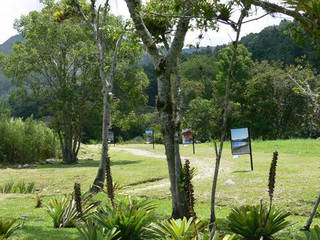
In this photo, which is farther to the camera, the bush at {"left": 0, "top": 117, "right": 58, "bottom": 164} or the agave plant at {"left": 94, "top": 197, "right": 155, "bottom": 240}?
the bush at {"left": 0, "top": 117, "right": 58, "bottom": 164}

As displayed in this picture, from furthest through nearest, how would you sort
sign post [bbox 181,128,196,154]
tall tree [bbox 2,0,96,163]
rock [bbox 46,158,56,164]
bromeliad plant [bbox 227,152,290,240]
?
rock [bbox 46,158,56,164], sign post [bbox 181,128,196,154], tall tree [bbox 2,0,96,163], bromeliad plant [bbox 227,152,290,240]

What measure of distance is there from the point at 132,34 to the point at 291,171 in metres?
9.19

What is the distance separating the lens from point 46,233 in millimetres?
6602

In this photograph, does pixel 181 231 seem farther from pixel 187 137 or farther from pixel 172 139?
pixel 187 137

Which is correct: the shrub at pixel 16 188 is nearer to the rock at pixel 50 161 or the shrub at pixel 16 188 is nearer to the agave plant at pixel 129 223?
the agave plant at pixel 129 223

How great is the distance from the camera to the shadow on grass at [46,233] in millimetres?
6269

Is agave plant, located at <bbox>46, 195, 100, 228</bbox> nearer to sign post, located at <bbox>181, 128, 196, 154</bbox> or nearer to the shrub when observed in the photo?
the shrub

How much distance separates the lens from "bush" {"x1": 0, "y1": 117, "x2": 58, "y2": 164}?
26781mm

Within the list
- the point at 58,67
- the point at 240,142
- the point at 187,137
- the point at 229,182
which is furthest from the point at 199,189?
the point at 58,67

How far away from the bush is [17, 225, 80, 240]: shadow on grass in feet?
67.0

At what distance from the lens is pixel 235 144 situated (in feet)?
51.1

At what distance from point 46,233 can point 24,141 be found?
22.0m

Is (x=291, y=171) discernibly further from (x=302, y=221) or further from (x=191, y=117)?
(x=191, y=117)

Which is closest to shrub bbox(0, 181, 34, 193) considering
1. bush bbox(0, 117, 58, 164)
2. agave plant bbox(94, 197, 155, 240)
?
agave plant bbox(94, 197, 155, 240)
